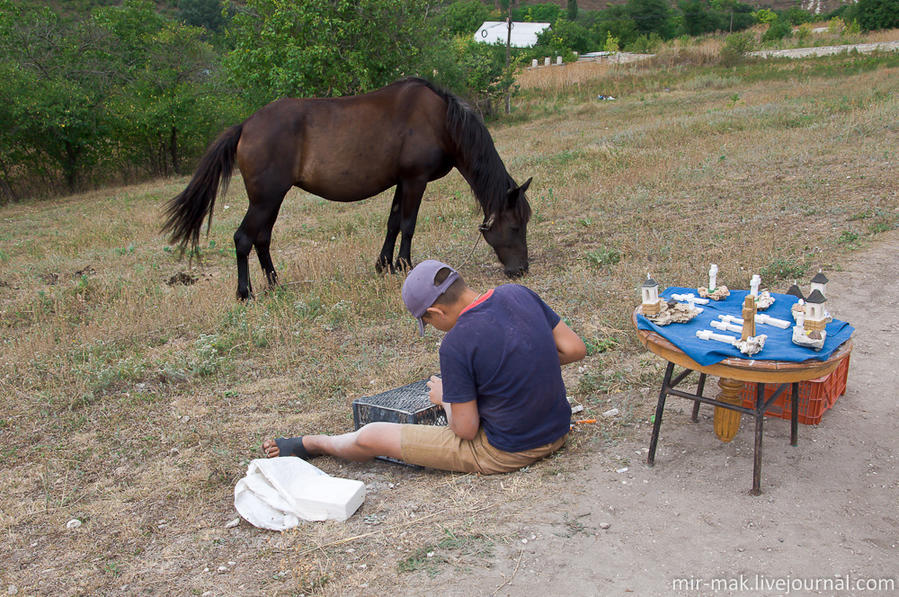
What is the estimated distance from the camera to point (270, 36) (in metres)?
18.0

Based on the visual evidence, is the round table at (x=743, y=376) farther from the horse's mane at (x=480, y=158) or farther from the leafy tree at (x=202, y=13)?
the leafy tree at (x=202, y=13)

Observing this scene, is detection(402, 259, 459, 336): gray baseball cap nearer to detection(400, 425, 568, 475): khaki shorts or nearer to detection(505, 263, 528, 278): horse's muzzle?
detection(400, 425, 568, 475): khaki shorts

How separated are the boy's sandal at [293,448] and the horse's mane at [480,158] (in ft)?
12.7

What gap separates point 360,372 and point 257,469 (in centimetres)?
175

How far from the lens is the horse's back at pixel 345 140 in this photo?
729cm

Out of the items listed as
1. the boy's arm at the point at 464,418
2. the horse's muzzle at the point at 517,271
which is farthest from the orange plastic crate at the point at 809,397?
the horse's muzzle at the point at 517,271

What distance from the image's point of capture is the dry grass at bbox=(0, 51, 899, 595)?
3299mm

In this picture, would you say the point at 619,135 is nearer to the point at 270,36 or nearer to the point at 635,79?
the point at 270,36

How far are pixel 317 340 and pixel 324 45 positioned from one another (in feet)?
44.3

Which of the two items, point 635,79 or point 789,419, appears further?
point 635,79

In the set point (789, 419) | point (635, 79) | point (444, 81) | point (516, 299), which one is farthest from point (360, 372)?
point (635, 79)

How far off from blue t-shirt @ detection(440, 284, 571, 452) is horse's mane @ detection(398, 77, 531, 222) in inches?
153

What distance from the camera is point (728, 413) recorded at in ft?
12.2

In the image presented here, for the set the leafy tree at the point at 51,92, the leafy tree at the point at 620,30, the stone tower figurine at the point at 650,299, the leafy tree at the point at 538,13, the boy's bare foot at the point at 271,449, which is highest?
the leafy tree at the point at 538,13
